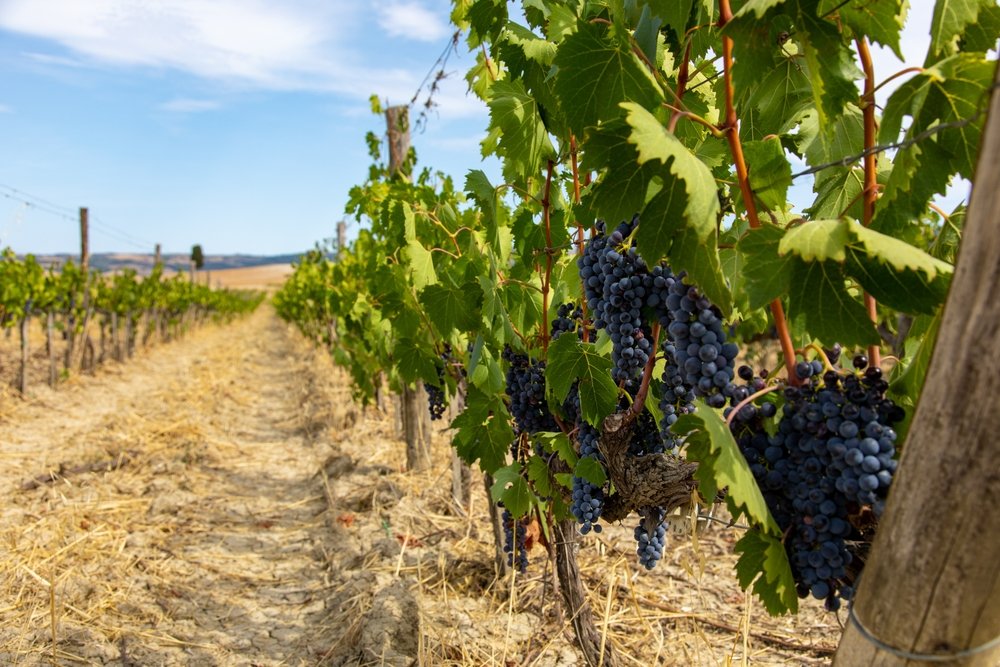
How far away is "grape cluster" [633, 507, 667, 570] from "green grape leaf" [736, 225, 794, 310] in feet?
3.58

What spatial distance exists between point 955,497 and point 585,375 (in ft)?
4.10

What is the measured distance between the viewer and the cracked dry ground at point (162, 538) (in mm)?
4000

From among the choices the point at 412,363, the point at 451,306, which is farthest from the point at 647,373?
the point at 412,363

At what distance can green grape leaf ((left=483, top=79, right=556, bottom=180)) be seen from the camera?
2.32 meters

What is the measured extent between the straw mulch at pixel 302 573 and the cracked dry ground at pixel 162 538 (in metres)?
0.02

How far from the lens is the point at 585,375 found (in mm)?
2246

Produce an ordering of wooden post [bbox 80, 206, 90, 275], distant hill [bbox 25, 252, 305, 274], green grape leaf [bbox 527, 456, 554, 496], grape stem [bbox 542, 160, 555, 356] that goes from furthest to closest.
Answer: distant hill [bbox 25, 252, 305, 274] → wooden post [bbox 80, 206, 90, 275] → green grape leaf [bbox 527, 456, 554, 496] → grape stem [bbox 542, 160, 555, 356]

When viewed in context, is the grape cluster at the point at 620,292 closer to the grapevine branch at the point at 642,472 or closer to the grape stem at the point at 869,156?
the grapevine branch at the point at 642,472

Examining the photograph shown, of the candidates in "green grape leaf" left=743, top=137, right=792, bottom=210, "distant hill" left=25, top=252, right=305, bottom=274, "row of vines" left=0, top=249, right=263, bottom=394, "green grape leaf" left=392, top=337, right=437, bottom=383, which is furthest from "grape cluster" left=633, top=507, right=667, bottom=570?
"distant hill" left=25, top=252, right=305, bottom=274

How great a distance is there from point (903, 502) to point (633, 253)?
0.89m

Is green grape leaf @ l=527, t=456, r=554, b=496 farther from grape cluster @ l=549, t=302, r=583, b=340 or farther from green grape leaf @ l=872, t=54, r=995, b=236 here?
green grape leaf @ l=872, t=54, r=995, b=236

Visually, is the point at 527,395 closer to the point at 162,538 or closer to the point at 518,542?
the point at 518,542

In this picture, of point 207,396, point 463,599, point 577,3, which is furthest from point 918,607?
point 207,396

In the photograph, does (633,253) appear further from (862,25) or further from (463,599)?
(463,599)
